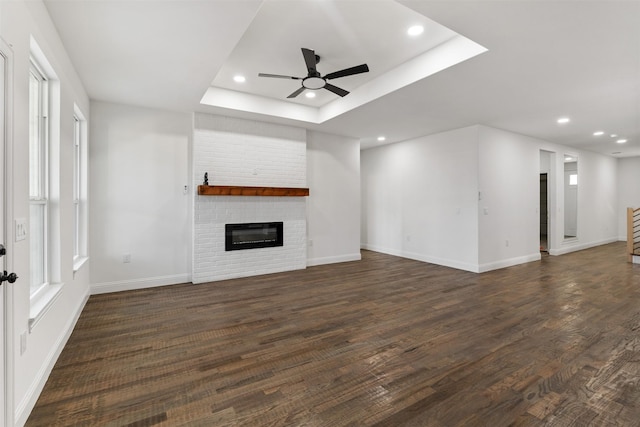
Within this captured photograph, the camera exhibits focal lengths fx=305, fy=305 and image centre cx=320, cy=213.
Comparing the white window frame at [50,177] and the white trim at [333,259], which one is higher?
the white window frame at [50,177]

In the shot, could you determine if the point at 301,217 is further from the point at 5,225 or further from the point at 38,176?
the point at 5,225

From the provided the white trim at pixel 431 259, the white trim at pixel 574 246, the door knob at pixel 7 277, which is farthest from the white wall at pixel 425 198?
the door knob at pixel 7 277

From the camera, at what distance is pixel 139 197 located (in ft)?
14.9

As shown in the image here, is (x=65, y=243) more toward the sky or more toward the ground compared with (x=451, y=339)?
more toward the sky

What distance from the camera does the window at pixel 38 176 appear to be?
2.44 meters

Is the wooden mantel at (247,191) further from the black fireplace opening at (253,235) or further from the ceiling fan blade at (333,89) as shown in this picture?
the ceiling fan blade at (333,89)

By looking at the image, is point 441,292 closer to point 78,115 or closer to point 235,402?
point 235,402

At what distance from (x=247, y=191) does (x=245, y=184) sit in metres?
0.24

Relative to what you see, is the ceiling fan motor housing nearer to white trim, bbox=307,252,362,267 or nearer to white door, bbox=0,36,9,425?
white door, bbox=0,36,9,425

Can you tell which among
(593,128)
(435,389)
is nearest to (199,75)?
(435,389)

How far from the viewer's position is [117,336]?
2881mm

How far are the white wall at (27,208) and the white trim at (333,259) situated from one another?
3.91 meters

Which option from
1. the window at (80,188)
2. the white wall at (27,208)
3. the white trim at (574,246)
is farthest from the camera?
the white trim at (574,246)

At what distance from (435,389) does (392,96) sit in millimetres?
3469
